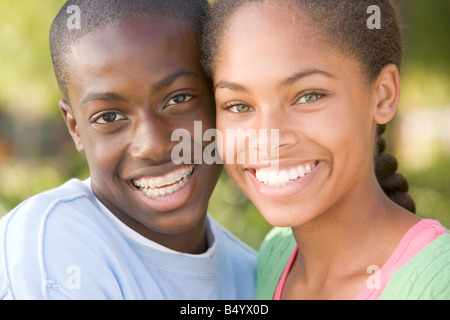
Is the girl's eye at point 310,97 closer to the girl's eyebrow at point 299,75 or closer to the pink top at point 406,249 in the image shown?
the girl's eyebrow at point 299,75

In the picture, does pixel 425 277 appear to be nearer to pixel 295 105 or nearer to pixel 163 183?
pixel 295 105

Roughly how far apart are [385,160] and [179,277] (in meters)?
1.14

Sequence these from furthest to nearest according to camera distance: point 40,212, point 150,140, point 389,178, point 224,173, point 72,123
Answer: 1. point 224,173
2. point 389,178
3. point 72,123
4. point 150,140
5. point 40,212

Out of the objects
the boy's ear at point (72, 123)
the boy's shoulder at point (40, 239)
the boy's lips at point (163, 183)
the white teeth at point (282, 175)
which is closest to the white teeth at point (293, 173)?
the white teeth at point (282, 175)

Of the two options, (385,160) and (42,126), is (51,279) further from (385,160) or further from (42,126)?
(42,126)

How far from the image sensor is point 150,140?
224 centimetres

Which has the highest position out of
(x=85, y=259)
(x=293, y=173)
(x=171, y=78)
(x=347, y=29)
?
(x=347, y=29)

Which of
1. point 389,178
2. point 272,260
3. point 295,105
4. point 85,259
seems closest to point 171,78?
point 295,105

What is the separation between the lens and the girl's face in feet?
6.61

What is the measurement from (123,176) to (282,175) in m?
0.70

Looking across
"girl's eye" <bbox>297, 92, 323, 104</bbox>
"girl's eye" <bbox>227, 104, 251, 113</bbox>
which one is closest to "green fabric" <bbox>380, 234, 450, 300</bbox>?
"girl's eye" <bbox>297, 92, 323, 104</bbox>

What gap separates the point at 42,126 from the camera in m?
14.0
